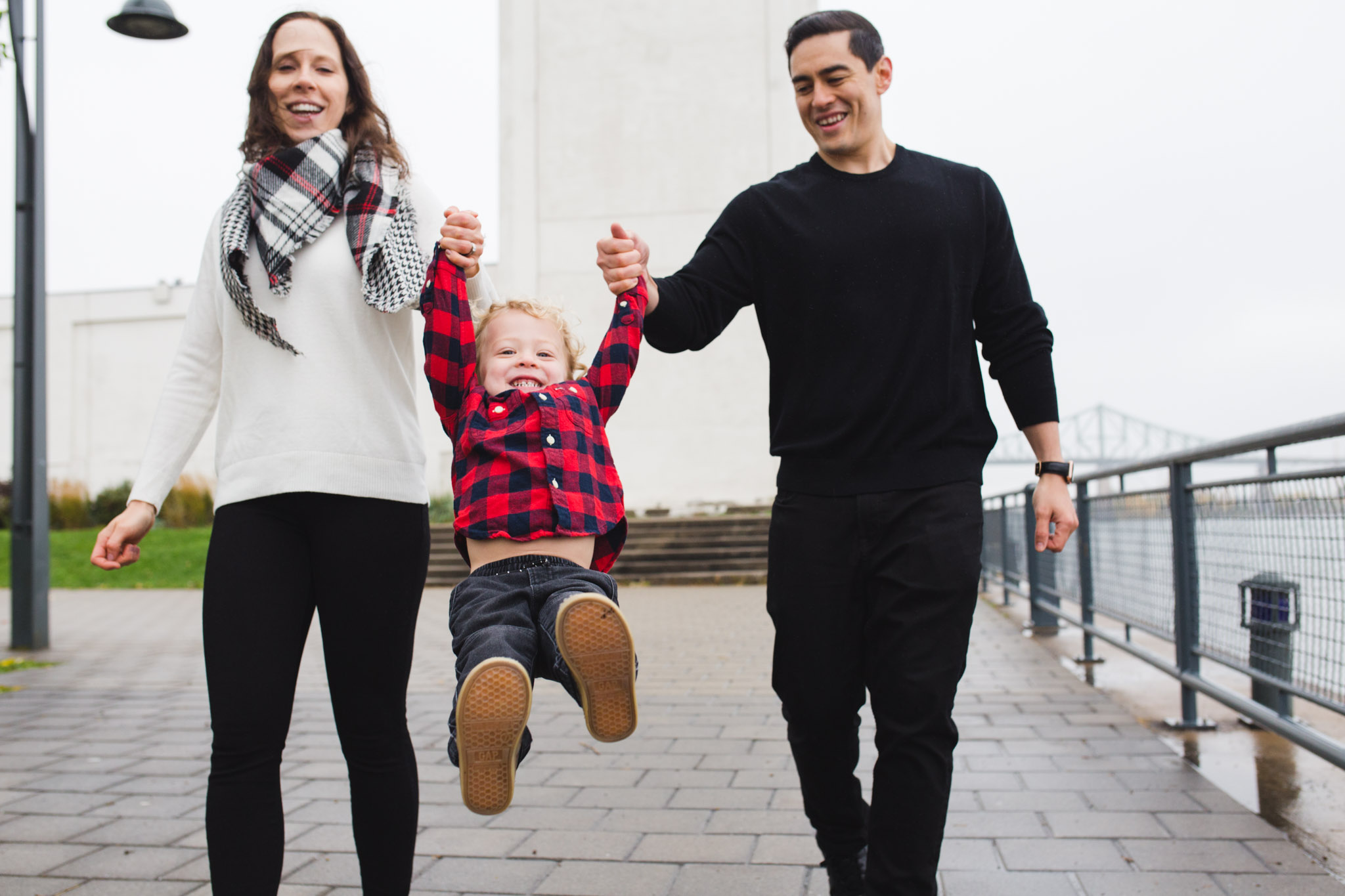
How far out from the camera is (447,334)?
7.79ft

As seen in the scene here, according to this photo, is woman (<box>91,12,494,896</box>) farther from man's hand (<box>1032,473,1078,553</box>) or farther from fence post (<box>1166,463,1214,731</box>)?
fence post (<box>1166,463,1214,731</box>)

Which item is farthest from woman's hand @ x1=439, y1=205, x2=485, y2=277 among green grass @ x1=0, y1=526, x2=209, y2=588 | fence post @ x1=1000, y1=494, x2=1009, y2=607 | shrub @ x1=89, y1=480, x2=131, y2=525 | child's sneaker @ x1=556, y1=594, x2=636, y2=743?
shrub @ x1=89, y1=480, x2=131, y2=525

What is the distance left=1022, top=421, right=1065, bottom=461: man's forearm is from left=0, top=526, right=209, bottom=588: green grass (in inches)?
580

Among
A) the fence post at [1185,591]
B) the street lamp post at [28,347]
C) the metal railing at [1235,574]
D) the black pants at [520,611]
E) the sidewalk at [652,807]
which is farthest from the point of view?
the street lamp post at [28,347]

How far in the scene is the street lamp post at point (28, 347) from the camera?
26.5ft

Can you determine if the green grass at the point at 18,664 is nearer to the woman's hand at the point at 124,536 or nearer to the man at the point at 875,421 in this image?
the woman's hand at the point at 124,536

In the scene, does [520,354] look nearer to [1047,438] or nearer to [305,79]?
[305,79]

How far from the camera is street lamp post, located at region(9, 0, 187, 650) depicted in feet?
26.5

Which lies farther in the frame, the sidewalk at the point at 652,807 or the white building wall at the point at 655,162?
the white building wall at the point at 655,162

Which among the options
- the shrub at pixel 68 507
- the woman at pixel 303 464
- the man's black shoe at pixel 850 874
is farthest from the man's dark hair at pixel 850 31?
the shrub at pixel 68 507

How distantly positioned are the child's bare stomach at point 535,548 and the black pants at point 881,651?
0.47 meters

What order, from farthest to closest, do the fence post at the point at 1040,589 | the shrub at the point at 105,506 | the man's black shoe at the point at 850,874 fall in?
the shrub at the point at 105,506 → the fence post at the point at 1040,589 → the man's black shoe at the point at 850,874

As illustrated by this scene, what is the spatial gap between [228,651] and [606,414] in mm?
914

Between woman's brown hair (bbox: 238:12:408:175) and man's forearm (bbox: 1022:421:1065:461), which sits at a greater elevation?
woman's brown hair (bbox: 238:12:408:175)
